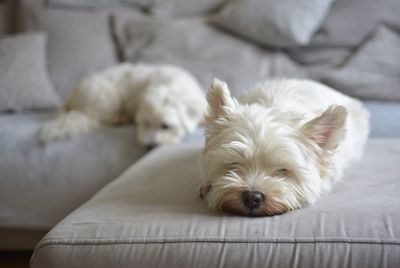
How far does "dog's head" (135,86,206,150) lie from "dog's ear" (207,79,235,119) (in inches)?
43.6

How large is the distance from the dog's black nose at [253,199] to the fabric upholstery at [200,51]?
5.59ft

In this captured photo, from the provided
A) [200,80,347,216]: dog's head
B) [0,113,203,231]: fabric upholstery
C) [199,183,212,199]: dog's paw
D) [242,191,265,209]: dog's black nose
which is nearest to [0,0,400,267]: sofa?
[0,113,203,231]: fabric upholstery

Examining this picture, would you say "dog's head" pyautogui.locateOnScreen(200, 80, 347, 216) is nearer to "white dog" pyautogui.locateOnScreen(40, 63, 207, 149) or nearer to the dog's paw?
the dog's paw

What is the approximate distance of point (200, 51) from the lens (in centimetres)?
333

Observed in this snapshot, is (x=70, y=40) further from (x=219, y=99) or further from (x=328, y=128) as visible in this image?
→ (x=328, y=128)

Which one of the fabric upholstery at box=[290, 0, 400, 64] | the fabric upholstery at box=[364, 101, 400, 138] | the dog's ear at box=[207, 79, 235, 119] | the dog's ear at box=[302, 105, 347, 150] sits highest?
the dog's ear at box=[207, 79, 235, 119]

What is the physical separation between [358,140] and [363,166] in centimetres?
16

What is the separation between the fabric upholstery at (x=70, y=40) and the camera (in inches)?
133

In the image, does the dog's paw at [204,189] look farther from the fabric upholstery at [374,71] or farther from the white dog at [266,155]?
the fabric upholstery at [374,71]

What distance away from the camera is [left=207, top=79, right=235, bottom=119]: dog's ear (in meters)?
1.66

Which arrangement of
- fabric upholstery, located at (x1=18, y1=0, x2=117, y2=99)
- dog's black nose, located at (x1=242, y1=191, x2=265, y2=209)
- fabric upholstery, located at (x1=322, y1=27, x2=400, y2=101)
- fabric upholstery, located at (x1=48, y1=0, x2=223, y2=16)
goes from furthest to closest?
1. fabric upholstery, located at (x1=48, y1=0, x2=223, y2=16)
2. fabric upholstery, located at (x1=18, y1=0, x2=117, y2=99)
3. fabric upholstery, located at (x1=322, y1=27, x2=400, y2=101)
4. dog's black nose, located at (x1=242, y1=191, x2=265, y2=209)

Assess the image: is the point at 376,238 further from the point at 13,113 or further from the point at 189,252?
the point at 13,113

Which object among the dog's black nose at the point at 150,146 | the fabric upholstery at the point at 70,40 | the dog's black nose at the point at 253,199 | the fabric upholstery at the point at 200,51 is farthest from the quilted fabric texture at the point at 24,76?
the dog's black nose at the point at 253,199

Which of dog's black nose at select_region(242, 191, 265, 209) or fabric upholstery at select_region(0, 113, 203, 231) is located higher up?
dog's black nose at select_region(242, 191, 265, 209)
